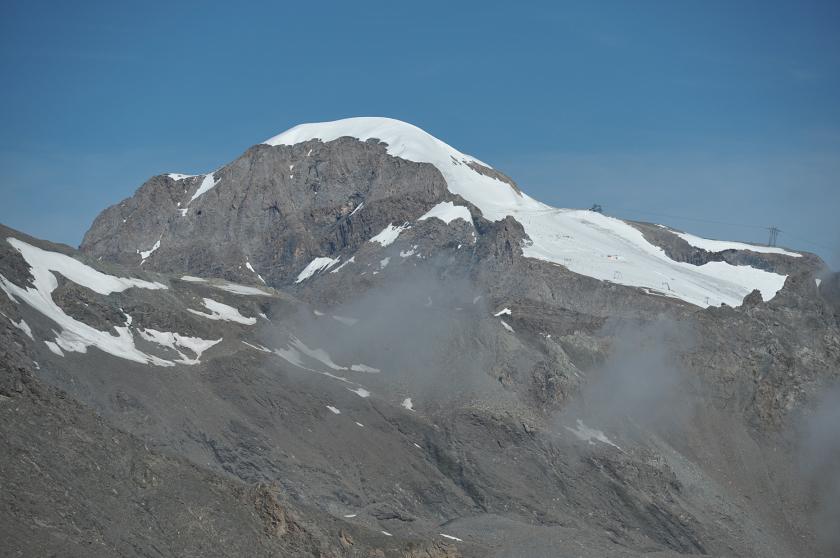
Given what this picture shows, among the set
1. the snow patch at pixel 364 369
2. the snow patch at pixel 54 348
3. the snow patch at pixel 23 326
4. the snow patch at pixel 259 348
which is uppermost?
the snow patch at pixel 23 326

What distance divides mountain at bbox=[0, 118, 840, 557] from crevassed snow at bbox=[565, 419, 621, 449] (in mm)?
408

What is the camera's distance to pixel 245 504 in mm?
84312

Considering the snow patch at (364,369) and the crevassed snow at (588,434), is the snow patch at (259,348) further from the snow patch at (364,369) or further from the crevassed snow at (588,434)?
the crevassed snow at (588,434)

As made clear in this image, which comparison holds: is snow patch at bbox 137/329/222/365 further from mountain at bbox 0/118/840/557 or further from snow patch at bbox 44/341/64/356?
snow patch at bbox 44/341/64/356

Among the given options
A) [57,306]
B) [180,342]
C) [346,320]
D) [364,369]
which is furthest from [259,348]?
[346,320]

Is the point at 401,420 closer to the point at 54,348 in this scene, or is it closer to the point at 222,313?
the point at 222,313

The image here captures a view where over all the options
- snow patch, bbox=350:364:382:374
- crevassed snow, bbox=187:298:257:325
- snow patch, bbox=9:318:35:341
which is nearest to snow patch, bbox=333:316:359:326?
crevassed snow, bbox=187:298:257:325

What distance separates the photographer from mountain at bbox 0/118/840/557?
8138cm

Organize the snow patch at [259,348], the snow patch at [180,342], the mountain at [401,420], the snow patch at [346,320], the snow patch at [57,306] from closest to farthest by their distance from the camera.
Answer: the mountain at [401,420]
the snow patch at [57,306]
the snow patch at [180,342]
the snow patch at [259,348]
the snow patch at [346,320]

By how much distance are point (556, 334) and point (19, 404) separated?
328 ft

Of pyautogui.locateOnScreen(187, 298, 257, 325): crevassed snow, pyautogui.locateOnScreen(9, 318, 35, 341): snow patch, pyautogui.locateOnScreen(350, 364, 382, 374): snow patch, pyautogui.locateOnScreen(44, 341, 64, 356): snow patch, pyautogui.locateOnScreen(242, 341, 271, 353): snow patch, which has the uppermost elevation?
pyautogui.locateOnScreen(187, 298, 257, 325): crevassed snow

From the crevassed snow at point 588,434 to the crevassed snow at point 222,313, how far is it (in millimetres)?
37352

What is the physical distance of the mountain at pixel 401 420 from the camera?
267 ft

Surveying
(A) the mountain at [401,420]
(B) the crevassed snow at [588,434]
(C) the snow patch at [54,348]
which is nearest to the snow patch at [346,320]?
(A) the mountain at [401,420]
